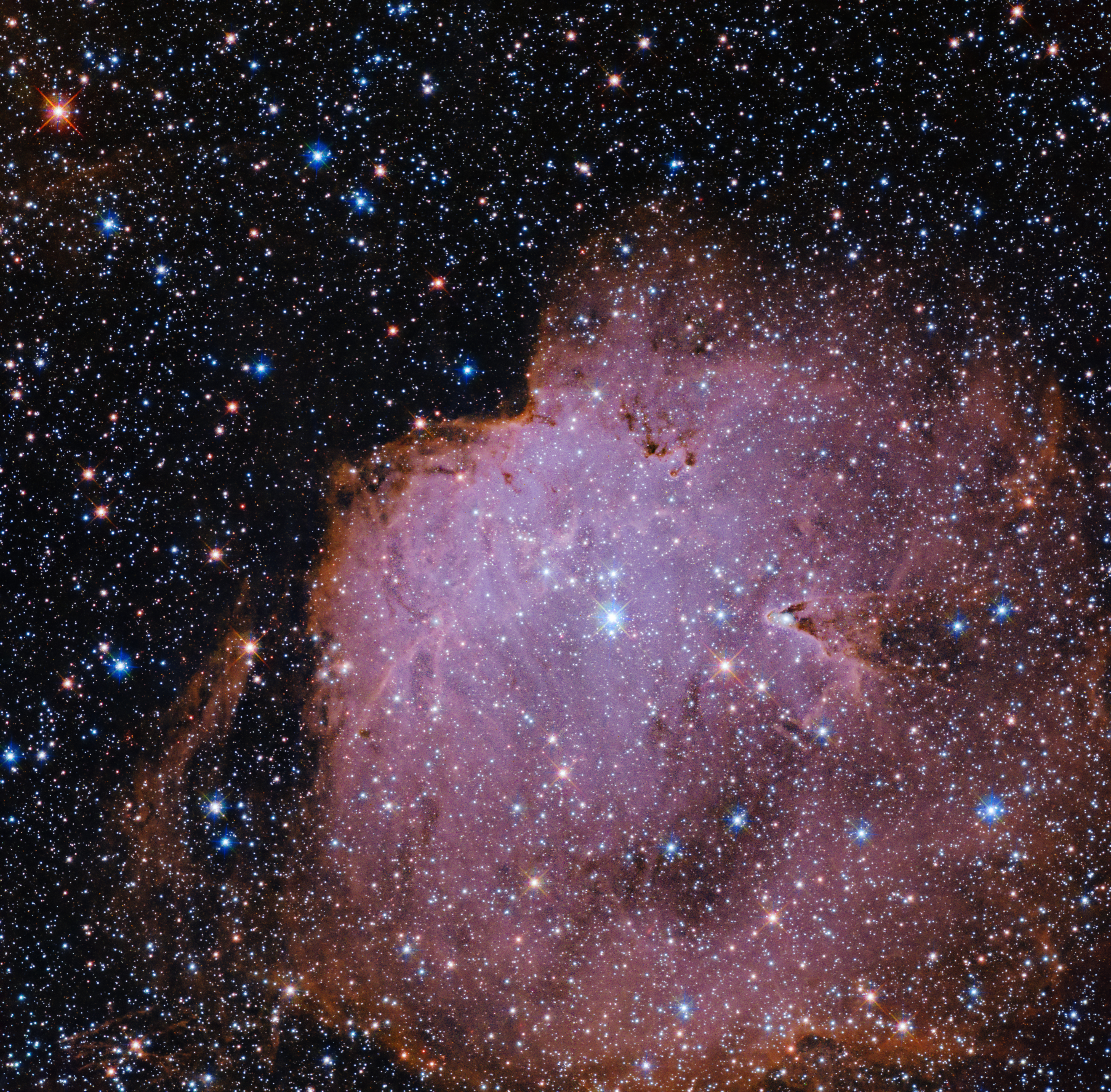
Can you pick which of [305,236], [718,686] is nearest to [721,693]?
[718,686]

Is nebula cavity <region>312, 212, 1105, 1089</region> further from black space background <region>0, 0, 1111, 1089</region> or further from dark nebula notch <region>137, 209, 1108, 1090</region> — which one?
black space background <region>0, 0, 1111, 1089</region>

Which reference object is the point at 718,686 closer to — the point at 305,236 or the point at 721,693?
the point at 721,693

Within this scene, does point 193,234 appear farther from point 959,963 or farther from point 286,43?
point 959,963

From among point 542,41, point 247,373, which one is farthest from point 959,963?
point 542,41

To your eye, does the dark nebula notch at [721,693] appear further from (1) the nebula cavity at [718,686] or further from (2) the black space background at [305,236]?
(2) the black space background at [305,236]

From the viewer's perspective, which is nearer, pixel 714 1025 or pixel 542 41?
→ pixel 542 41

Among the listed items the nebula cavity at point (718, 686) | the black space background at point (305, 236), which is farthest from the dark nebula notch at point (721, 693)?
the black space background at point (305, 236)

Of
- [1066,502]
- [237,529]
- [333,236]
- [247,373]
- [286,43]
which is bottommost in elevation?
[1066,502]

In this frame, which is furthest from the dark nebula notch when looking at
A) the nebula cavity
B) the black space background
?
the black space background
